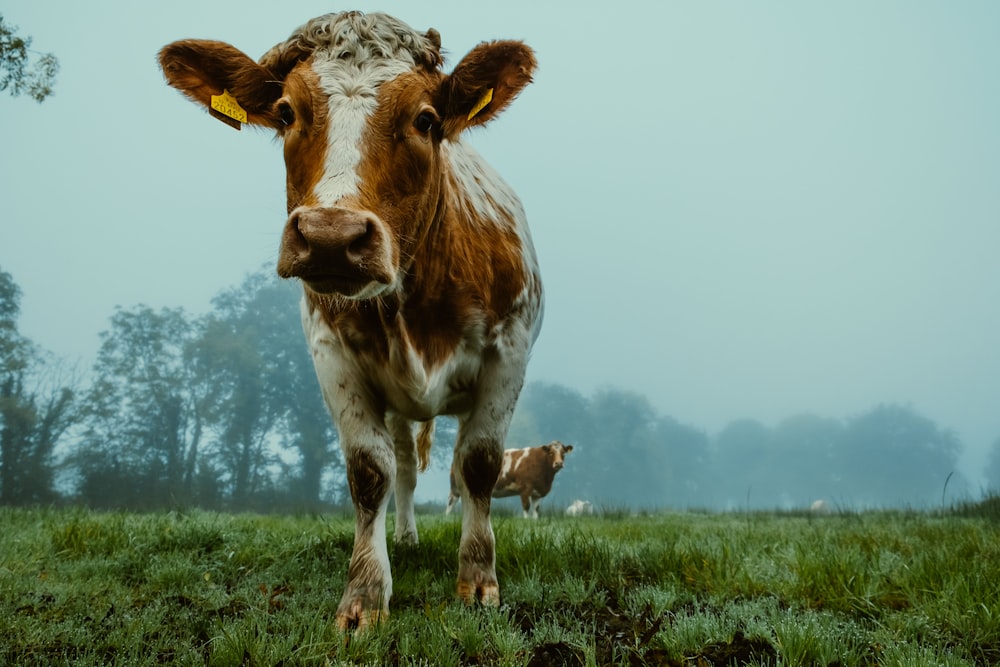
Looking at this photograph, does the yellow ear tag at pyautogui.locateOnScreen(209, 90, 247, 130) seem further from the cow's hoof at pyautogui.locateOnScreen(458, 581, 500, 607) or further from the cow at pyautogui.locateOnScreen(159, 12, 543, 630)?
the cow's hoof at pyautogui.locateOnScreen(458, 581, 500, 607)

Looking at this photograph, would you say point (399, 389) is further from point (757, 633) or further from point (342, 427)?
point (757, 633)

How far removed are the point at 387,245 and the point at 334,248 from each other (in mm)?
245

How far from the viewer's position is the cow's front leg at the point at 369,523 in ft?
10.9

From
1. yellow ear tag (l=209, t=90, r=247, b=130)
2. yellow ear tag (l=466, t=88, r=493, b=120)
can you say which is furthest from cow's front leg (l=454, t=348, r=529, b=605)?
yellow ear tag (l=209, t=90, r=247, b=130)

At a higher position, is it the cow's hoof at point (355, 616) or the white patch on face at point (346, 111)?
the white patch on face at point (346, 111)

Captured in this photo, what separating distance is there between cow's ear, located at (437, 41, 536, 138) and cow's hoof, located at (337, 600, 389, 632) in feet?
7.41

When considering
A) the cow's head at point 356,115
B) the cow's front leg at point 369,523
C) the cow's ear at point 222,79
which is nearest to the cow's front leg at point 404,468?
the cow's front leg at point 369,523

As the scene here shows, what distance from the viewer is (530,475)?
15078 mm

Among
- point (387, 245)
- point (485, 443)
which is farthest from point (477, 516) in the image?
point (387, 245)

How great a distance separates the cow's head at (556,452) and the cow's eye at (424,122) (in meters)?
12.6

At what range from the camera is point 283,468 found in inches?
1059

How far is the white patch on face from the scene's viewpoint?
296 cm

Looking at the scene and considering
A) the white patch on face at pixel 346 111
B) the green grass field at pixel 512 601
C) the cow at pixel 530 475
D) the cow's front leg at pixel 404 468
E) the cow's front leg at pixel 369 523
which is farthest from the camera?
the cow at pixel 530 475

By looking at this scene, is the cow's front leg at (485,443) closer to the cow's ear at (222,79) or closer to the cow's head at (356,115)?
the cow's head at (356,115)
